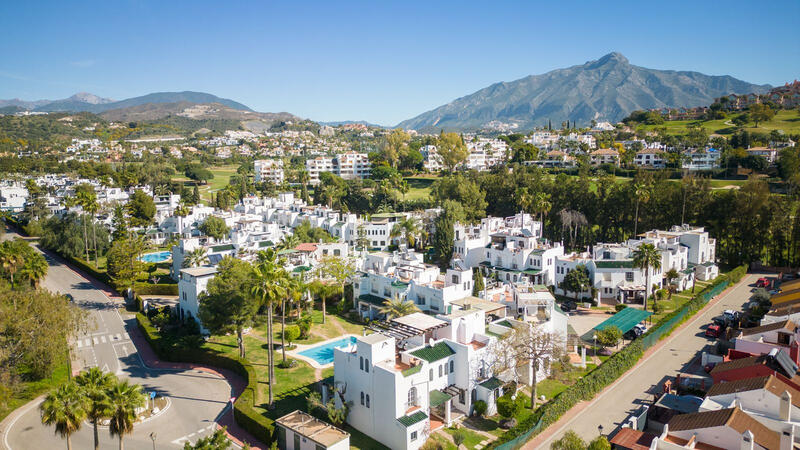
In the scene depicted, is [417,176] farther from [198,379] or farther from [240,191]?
[198,379]

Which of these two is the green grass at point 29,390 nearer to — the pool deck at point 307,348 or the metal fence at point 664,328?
the pool deck at point 307,348

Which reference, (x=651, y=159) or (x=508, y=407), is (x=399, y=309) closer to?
(x=508, y=407)

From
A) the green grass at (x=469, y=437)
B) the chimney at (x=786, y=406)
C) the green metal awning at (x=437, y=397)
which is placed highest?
the chimney at (x=786, y=406)

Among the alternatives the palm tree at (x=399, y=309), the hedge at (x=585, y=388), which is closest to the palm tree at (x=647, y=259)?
the hedge at (x=585, y=388)

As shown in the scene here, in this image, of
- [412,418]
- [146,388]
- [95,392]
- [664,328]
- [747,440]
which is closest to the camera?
[95,392]

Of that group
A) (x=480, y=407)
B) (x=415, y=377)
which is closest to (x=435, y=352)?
(x=415, y=377)

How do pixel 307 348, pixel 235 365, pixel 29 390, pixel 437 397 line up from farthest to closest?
pixel 307 348 → pixel 235 365 → pixel 29 390 → pixel 437 397

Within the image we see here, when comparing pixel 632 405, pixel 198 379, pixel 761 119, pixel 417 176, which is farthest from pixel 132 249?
pixel 761 119
